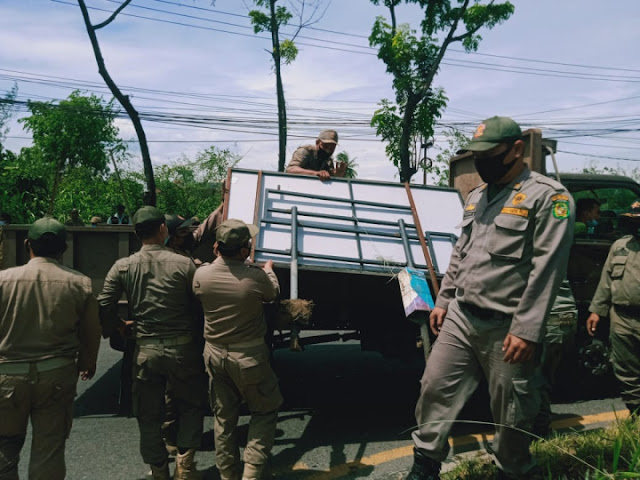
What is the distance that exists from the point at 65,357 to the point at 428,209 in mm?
3143

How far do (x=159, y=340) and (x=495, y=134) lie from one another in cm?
237

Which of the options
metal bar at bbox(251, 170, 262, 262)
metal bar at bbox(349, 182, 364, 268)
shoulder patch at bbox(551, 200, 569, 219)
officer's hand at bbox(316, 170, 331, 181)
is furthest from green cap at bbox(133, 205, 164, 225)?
shoulder patch at bbox(551, 200, 569, 219)

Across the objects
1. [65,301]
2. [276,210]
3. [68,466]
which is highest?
[276,210]

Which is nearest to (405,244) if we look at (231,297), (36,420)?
(231,297)

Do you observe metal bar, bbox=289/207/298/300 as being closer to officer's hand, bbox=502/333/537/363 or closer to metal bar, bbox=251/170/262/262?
metal bar, bbox=251/170/262/262

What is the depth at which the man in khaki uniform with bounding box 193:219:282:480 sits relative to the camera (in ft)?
11.3

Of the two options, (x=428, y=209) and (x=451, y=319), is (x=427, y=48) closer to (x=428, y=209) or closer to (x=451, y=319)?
(x=428, y=209)

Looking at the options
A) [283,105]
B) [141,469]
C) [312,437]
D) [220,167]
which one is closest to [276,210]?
[312,437]

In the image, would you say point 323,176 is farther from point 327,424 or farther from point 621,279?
point 621,279

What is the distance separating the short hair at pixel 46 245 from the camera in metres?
3.18

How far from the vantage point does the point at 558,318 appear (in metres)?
4.02

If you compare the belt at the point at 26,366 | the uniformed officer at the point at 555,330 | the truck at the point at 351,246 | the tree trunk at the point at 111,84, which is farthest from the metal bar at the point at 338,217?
the tree trunk at the point at 111,84

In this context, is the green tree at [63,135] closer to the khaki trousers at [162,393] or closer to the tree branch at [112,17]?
the tree branch at [112,17]

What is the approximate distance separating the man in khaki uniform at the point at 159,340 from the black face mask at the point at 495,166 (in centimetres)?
195
